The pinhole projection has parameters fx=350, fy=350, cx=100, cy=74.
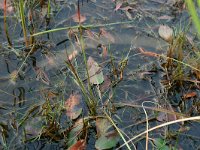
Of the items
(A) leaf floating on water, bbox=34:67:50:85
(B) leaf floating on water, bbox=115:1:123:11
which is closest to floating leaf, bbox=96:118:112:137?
(A) leaf floating on water, bbox=34:67:50:85

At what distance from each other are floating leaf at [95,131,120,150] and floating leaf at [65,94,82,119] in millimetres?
184

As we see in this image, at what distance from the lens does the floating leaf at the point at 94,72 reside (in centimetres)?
188

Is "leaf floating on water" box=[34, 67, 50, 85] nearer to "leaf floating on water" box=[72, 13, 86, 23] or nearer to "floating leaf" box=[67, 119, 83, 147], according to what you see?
"floating leaf" box=[67, 119, 83, 147]

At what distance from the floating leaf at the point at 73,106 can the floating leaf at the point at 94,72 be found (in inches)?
5.4

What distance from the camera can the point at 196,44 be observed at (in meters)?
2.11

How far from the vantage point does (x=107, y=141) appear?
1.59 meters

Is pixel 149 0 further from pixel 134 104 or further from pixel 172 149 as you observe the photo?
pixel 172 149

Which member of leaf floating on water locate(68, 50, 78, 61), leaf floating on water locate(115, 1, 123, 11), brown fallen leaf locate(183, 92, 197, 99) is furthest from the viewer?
leaf floating on water locate(115, 1, 123, 11)

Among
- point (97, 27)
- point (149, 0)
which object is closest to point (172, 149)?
point (97, 27)

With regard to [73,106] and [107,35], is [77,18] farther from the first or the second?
[73,106]

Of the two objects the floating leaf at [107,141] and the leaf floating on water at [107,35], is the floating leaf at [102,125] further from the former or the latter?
the leaf floating on water at [107,35]

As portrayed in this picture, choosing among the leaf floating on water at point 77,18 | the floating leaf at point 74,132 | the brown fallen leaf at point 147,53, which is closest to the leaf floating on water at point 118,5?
the leaf floating on water at point 77,18

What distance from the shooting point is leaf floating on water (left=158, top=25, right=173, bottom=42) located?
83.9 inches

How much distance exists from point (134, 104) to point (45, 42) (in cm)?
67
